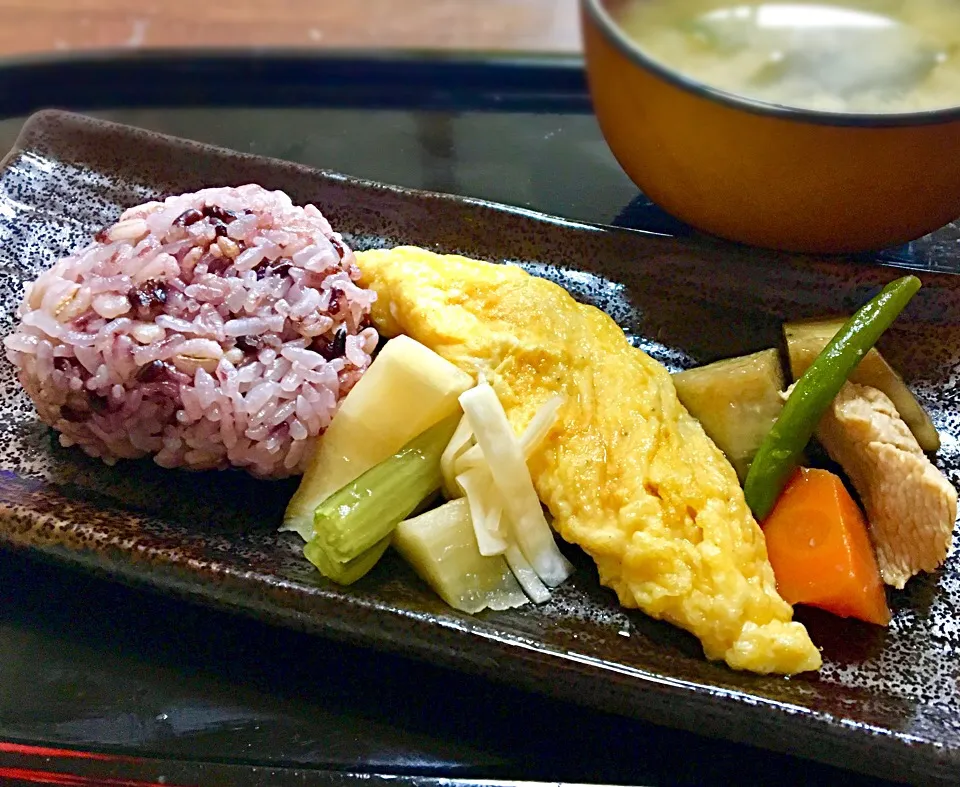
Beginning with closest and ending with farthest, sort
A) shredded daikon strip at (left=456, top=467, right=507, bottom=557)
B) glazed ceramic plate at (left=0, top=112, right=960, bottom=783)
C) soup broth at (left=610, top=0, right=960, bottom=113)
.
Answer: glazed ceramic plate at (left=0, top=112, right=960, bottom=783) → shredded daikon strip at (left=456, top=467, right=507, bottom=557) → soup broth at (left=610, top=0, right=960, bottom=113)

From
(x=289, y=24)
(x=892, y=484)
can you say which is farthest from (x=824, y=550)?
(x=289, y=24)

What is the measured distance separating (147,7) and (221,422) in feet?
9.84

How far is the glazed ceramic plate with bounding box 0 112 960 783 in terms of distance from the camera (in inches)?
60.7

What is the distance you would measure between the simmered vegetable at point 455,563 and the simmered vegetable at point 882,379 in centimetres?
86

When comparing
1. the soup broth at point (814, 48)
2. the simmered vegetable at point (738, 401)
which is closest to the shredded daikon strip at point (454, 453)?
the simmered vegetable at point (738, 401)

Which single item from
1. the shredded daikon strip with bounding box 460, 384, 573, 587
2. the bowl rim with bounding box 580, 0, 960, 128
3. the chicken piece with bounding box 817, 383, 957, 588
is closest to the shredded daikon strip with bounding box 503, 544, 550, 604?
the shredded daikon strip with bounding box 460, 384, 573, 587

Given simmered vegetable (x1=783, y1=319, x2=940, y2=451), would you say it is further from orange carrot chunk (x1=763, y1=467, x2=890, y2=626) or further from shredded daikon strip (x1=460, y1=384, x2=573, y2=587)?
shredded daikon strip (x1=460, y1=384, x2=573, y2=587)

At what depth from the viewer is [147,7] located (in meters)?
4.00

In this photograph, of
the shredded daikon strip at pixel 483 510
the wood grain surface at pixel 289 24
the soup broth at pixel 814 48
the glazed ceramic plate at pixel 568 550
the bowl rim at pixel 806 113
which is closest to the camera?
the glazed ceramic plate at pixel 568 550

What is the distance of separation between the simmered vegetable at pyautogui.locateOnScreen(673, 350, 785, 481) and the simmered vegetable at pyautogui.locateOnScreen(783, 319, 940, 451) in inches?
2.2

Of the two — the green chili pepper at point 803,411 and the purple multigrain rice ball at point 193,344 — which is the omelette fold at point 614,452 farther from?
the purple multigrain rice ball at point 193,344

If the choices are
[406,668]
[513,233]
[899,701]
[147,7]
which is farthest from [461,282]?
[147,7]

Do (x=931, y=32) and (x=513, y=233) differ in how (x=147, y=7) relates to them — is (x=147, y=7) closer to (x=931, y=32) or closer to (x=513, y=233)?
(x=513, y=233)

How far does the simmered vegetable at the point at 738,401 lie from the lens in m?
1.96
